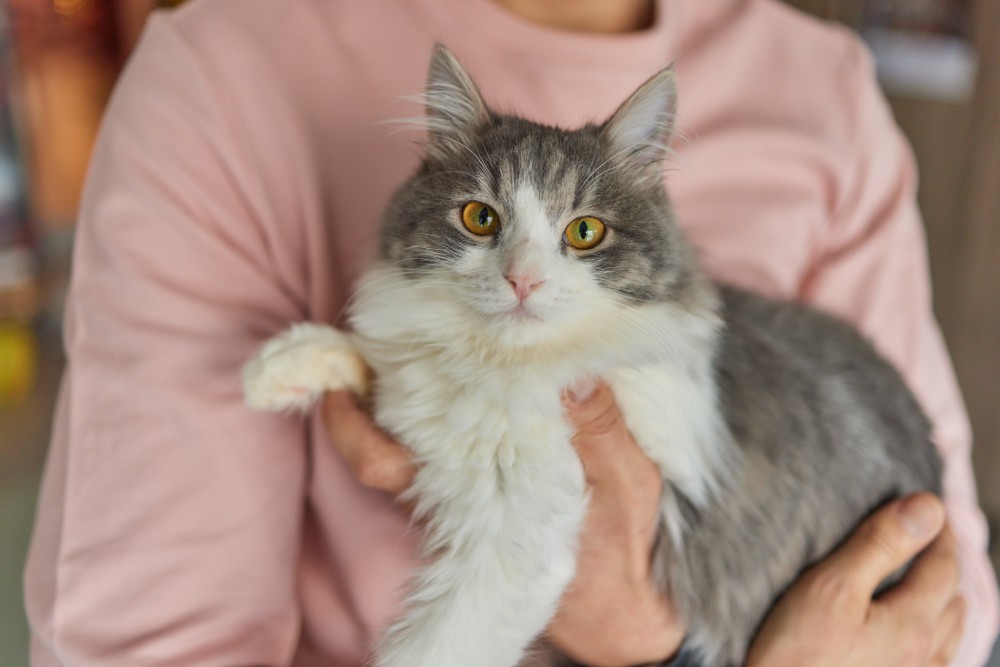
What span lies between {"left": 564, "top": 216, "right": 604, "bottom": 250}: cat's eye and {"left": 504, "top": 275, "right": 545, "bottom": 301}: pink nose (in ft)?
0.40

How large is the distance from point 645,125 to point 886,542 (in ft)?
2.44

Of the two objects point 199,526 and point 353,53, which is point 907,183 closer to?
point 353,53

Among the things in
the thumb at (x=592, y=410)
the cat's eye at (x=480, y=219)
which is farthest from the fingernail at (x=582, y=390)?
the cat's eye at (x=480, y=219)

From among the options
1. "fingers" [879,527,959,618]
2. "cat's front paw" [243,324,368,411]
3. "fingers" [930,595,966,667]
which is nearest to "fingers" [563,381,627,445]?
"cat's front paw" [243,324,368,411]

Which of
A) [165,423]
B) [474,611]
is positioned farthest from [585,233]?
[165,423]

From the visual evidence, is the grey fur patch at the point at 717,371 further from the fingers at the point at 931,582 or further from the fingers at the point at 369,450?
the fingers at the point at 369,450

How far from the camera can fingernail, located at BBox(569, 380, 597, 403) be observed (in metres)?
1.12

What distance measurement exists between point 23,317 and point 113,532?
173 centimetres

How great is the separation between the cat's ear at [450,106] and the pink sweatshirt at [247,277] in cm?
22

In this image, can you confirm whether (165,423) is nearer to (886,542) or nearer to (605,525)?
(605,525)

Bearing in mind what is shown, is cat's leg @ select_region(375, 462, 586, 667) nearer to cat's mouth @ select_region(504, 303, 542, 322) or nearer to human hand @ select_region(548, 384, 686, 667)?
human hand @ select_region(548, 384, 686, 667)

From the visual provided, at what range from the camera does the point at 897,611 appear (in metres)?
1.33

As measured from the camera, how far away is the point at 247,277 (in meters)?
1.33

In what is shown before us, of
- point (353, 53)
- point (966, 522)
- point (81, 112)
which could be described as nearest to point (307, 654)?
point (353, 53)
